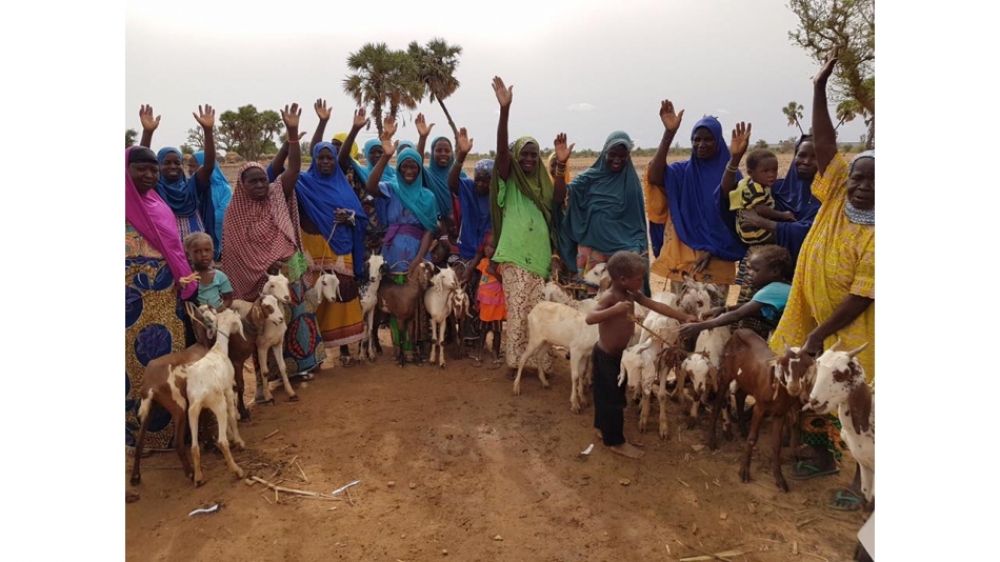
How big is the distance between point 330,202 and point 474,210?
1.64m

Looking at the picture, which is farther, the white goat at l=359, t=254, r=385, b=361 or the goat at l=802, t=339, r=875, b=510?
the white goat at l=359, t=254, r=385, b=361

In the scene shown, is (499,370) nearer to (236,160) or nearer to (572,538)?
(572,538)

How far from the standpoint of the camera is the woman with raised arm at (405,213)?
6.89 meters

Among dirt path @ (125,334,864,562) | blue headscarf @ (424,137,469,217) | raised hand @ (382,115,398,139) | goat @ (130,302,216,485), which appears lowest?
dirt path @ (125,334,864,562)

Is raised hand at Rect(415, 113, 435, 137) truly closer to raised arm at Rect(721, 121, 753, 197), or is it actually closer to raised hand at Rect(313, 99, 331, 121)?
raised hand at Rect(313, 99, 331, 121)

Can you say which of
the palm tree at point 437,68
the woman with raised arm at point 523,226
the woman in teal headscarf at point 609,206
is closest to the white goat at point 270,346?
the woman with raised arm at point 523,226

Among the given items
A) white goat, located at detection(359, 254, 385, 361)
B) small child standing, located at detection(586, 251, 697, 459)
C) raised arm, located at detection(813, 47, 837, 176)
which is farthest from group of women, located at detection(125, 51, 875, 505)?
small child standing, located at detection(586, 251, 697, 459)

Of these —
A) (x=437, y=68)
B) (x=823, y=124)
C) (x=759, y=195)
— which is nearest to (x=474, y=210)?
(x=759, y=195)

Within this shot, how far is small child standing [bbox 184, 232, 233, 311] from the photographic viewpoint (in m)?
4.84

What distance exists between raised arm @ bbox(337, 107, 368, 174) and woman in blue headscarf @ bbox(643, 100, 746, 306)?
10.2ft

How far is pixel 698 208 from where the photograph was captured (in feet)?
18.5

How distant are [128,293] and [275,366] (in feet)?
6.49

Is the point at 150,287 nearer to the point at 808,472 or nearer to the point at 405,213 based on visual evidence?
the point at 405,213

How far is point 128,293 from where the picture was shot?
4.55 meters
